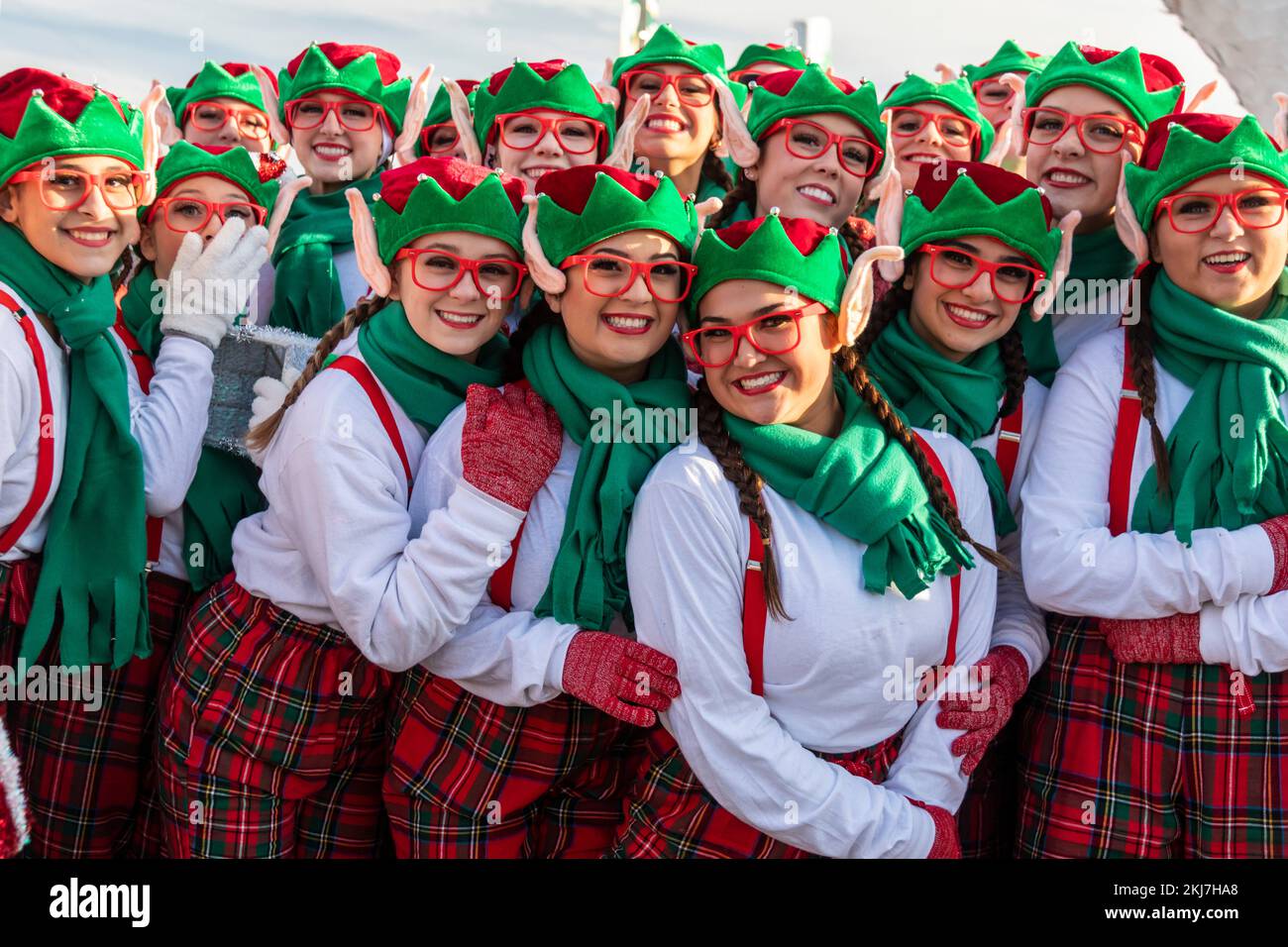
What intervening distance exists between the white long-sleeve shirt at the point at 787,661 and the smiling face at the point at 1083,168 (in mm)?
1524

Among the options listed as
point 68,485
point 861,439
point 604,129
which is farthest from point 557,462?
point 604,129

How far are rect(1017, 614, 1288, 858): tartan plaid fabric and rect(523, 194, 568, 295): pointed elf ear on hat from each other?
1554mm

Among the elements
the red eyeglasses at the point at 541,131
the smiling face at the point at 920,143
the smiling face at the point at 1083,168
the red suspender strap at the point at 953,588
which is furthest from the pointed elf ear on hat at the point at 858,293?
the smiling face at the point at 920,143

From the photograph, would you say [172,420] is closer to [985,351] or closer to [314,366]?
[314,366]

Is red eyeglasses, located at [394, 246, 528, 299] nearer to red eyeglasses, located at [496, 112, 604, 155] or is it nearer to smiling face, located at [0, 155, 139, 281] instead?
smiling face, located at [0, 155, 139, 281]

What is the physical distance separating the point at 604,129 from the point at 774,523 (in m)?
1.99

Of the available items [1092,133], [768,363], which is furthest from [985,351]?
[1092,133]

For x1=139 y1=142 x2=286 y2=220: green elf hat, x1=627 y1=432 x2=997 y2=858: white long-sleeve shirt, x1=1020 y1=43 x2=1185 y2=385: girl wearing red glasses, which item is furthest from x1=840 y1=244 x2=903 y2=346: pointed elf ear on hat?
x1=139 y1=142 x2=286 y2=220: green elf hat

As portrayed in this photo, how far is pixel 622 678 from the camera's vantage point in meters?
2.62

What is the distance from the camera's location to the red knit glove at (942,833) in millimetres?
2658

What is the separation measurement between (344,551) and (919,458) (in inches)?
50.8

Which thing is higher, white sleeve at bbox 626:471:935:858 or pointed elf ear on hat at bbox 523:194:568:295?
pointed elf ear on hat at bbox 523:194:568:295

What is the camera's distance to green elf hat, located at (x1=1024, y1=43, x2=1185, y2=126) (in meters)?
3.65

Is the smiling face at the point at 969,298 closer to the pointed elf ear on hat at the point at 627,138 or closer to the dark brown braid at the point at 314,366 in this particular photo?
the pointed elf ear on hat at the point at 627,138
